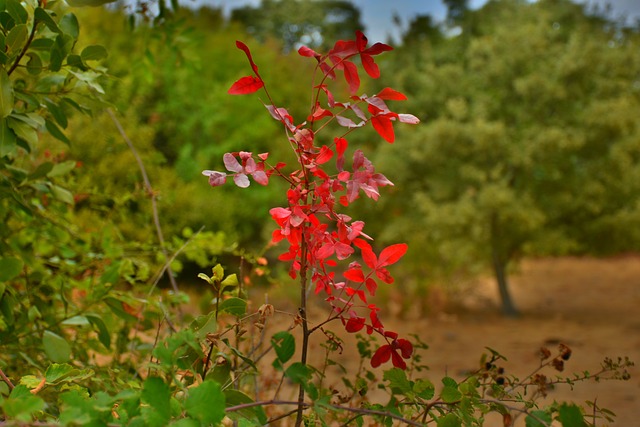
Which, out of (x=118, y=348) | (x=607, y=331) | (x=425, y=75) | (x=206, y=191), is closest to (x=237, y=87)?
(x=118, y=348)

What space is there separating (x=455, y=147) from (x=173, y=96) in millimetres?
5604

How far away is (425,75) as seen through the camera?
8.98 metres

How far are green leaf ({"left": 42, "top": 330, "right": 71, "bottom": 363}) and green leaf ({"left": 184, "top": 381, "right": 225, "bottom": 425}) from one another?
0.74 meters

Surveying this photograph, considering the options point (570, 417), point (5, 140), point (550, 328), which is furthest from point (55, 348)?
point (550, 328)

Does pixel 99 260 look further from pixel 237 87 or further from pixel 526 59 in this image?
pixel 526 59

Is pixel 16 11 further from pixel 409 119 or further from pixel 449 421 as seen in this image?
pixel 449 421

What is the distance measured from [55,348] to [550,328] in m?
7.45

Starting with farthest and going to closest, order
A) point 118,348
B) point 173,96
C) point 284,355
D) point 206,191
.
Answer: point 173,96 → point 206,191 → point 118,348 → point 284,355

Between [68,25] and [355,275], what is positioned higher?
[68,25]

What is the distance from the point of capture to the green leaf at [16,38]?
1132 mm

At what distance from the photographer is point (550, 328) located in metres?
7.91

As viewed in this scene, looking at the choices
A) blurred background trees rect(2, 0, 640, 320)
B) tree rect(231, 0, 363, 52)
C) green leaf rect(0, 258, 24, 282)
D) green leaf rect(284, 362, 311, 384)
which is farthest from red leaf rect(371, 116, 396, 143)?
tree rect(231, 0, 363, 52)

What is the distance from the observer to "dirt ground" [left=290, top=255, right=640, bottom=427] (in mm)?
5164

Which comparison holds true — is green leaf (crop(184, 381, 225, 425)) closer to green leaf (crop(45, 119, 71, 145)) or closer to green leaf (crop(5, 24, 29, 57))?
green leaf (crop(5, 24, 29, 57))
